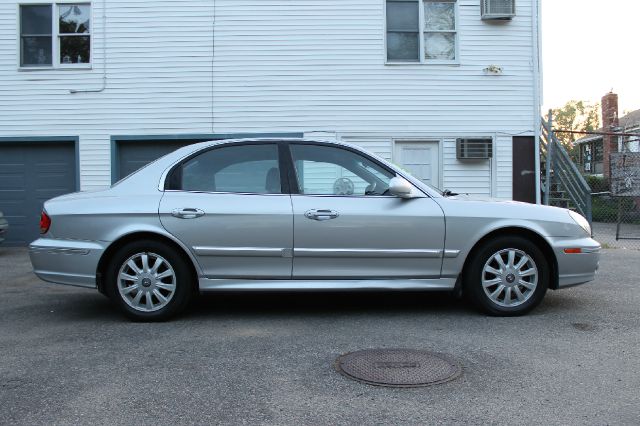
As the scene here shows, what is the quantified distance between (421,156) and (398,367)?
28.1 feet

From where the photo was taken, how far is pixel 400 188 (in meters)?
5.04

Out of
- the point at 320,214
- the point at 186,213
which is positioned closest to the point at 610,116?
the point at 320,214

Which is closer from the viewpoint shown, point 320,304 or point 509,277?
point 509,277

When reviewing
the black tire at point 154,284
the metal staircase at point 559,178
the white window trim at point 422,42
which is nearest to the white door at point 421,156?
the white window trim at point 422,42

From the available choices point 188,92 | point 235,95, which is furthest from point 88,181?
point 235,95

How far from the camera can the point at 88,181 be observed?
11.8 meters

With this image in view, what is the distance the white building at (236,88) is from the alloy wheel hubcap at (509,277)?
6850 mm

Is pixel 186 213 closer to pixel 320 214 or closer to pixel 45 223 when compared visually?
pixel 320 214

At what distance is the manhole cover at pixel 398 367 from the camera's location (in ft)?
12.1

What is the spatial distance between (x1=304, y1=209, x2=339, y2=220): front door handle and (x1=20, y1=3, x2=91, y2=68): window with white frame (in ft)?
29.2

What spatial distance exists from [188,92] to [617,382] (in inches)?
393

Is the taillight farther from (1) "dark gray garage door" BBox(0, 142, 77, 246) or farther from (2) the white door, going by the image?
(2) the white door

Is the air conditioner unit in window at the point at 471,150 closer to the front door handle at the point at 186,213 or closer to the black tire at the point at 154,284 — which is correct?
the front door handle at the point at 186,213

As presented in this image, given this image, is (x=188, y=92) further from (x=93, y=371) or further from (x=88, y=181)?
(x=93, y=371)
